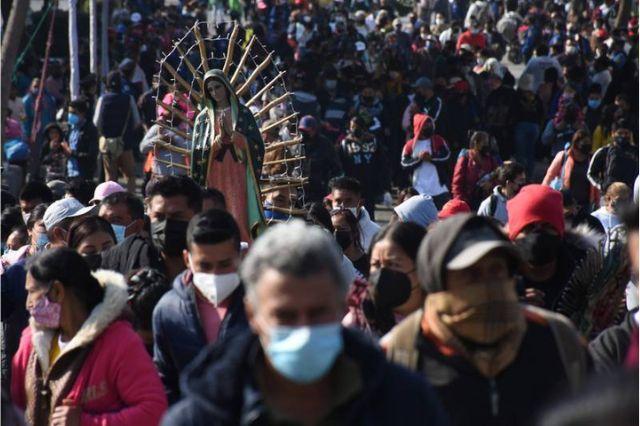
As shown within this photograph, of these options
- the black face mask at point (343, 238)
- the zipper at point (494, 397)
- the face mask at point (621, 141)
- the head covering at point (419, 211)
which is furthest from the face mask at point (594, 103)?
the zipper at point (494, 397)

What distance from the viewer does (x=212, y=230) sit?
520cm

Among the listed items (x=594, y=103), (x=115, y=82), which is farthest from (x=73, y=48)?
(x=594, y=103)

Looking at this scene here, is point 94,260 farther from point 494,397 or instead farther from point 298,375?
point 298,375

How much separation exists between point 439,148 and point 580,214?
266 inches

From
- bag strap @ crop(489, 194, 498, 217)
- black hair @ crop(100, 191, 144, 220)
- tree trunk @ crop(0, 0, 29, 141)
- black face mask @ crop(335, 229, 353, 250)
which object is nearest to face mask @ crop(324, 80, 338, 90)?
tree trunk @ crop(0, 0, 29, 141)

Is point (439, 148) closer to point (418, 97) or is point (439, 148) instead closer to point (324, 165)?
point (324, 165)

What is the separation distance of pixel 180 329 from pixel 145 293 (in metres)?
0.51

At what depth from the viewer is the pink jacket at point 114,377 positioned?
4758 millimetres

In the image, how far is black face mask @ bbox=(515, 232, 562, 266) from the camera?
5.67 meters

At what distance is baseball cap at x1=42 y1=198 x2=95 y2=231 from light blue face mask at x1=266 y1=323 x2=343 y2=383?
4593 mm

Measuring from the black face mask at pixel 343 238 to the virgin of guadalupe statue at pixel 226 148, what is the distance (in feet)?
2.50

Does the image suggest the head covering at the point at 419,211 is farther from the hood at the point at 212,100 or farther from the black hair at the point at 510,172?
the black hair at the point at 510,172

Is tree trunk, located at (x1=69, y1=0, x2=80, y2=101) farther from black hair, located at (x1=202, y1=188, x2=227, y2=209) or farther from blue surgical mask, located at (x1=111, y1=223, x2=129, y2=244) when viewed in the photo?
black hair, located at (x1=202, y1=188, x2=227, y2=209)

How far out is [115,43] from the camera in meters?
25.8
